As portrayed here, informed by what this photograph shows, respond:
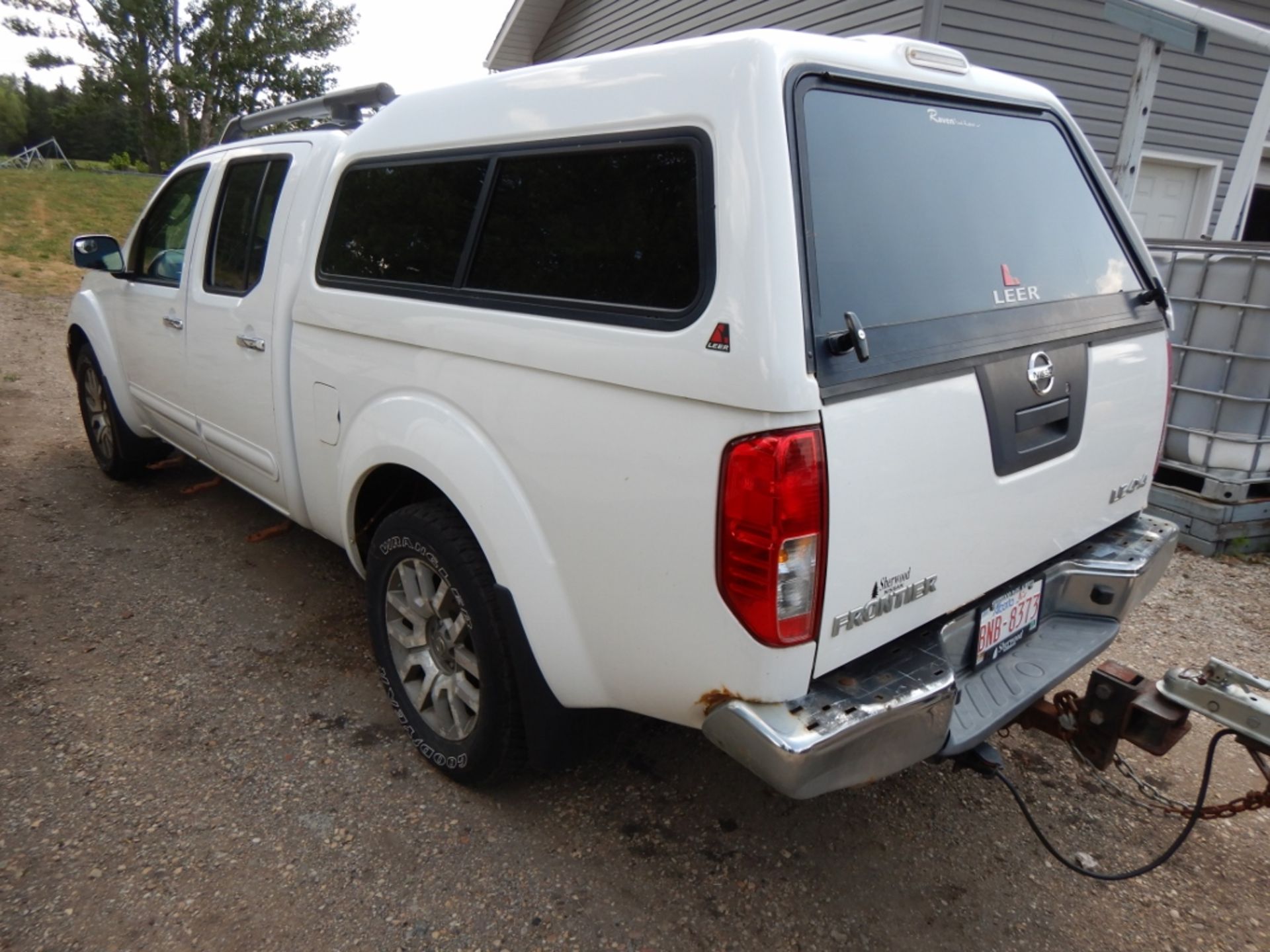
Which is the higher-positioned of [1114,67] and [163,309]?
[1114,67]

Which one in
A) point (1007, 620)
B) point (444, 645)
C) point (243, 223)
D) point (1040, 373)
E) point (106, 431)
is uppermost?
point (243, 223)

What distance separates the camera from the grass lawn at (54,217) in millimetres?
13664

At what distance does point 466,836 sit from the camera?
2576 mm

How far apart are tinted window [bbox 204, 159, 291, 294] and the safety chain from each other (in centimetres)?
314

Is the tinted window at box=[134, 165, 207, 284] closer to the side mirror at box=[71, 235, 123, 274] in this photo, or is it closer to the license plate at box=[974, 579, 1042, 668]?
the side mirror at box=[71, 235, 123, 274]

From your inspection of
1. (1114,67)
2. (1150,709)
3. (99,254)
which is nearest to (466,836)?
(1150,709)

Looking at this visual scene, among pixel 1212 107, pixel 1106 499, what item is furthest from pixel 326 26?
pixel 1106 499

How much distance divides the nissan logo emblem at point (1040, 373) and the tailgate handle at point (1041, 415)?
42mm

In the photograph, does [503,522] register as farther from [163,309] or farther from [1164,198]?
[1164,198]

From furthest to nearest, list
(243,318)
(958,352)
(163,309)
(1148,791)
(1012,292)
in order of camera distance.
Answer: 1. (163,309)
2. (243,318)
3. (1148,791)
4. (1012,292)
5. (958,352)

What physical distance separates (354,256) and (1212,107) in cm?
969

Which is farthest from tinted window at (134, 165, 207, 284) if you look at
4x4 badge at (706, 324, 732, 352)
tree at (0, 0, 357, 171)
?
→ tree at (0, 0, 357, 171)

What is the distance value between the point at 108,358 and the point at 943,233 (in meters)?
4.55

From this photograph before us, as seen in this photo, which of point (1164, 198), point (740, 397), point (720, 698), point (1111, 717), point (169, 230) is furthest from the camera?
point (1164, 198)
